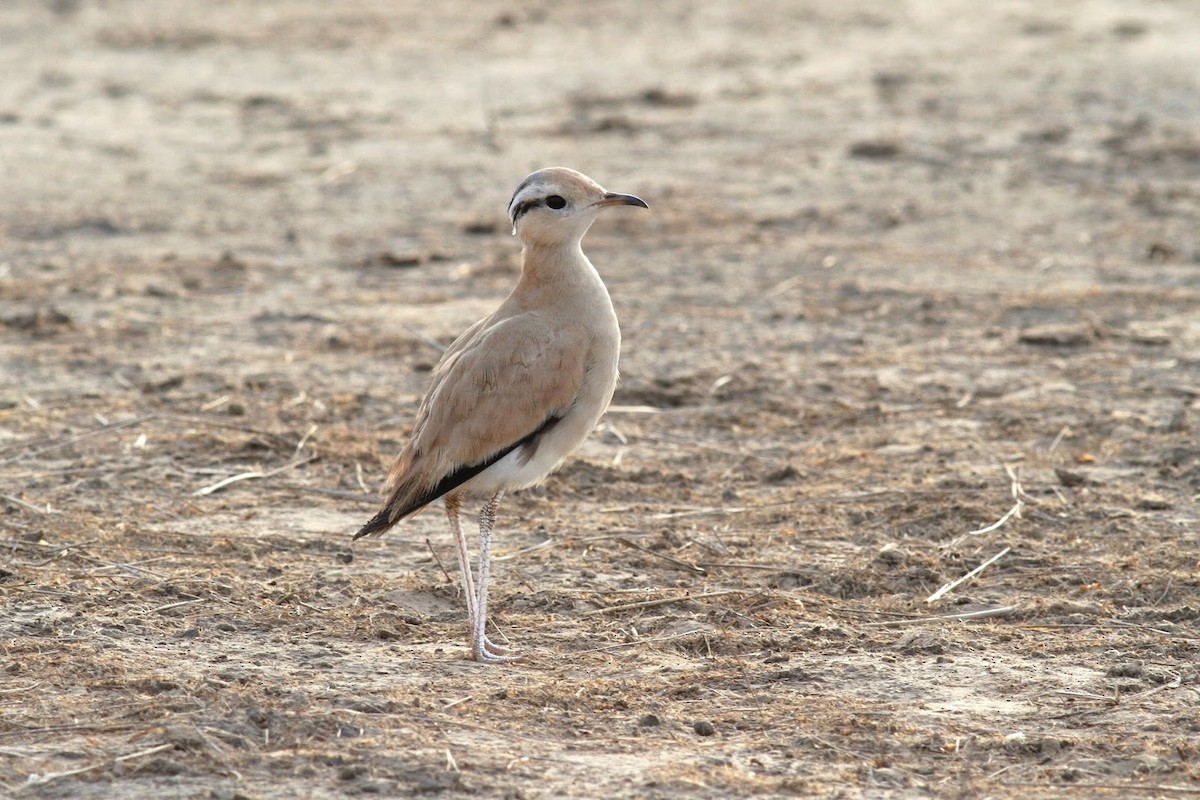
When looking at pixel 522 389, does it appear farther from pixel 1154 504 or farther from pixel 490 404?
pixel 1154 504

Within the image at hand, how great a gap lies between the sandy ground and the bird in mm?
453

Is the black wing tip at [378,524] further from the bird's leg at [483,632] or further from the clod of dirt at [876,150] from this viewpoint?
the clod of dirt at [876,150]

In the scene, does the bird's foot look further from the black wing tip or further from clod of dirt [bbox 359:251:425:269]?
clod of dirt [bbox 359:251:425:269]

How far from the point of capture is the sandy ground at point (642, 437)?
196 inches

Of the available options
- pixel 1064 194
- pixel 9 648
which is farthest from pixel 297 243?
pixel 9 648

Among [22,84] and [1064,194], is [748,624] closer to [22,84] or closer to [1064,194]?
[1064,194]

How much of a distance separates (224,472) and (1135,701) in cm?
399

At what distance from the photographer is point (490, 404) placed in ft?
19.0

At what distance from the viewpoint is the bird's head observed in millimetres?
6047

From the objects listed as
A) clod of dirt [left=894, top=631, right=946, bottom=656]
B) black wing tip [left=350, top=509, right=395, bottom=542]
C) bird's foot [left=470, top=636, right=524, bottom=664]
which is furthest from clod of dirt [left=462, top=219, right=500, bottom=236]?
clod of dirt [left=894, top=631, right=946, bottom=656]

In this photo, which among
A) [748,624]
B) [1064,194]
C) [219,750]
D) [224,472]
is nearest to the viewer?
[219,750]

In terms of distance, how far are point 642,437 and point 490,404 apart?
236cm

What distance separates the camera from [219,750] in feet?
15.5

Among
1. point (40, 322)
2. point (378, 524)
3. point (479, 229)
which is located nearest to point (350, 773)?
point (378, 524)
